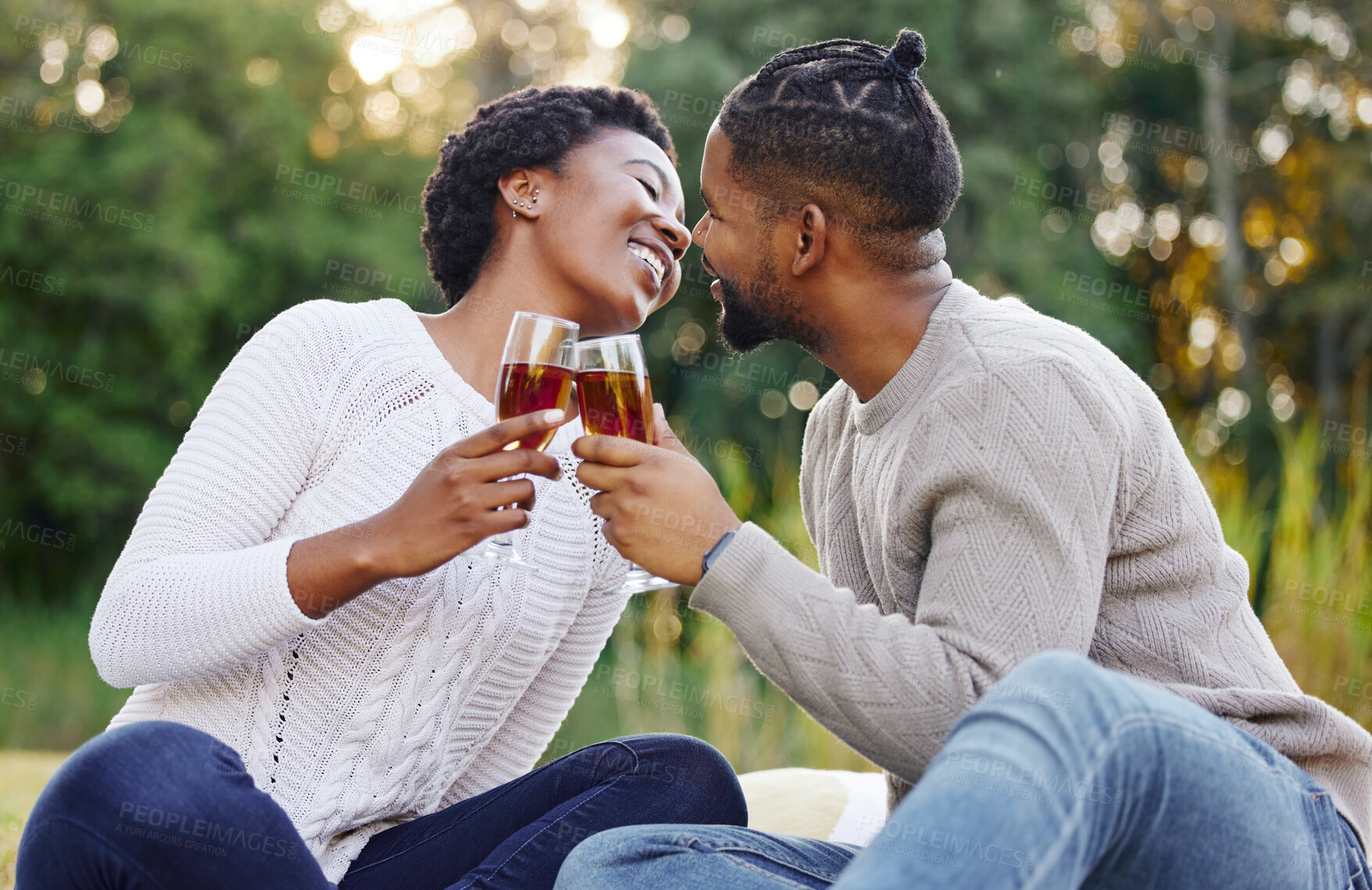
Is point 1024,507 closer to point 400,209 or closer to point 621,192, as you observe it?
point 621,192

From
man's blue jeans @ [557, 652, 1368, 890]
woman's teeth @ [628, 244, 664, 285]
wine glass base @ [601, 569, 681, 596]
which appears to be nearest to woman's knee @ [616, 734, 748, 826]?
wine glass base @ [601, 569, 681, 596]

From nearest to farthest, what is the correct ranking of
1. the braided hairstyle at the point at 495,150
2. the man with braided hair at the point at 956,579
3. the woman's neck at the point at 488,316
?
the man with braided hair at the point at 956,579 < the woman's neck at the point at 488,316 < the braided hairstyle at the point at 495,150

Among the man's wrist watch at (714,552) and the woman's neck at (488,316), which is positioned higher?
the woman's neck at (488,316)

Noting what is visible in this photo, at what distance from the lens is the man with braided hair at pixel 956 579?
149cm

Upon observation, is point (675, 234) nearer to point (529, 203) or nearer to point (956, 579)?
point (529, 203)

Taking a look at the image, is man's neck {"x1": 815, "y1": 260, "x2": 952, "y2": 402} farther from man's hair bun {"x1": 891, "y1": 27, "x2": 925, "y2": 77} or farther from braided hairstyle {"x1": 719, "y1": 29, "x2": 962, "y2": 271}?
man's hair bun {"x1": 891, "y1": 27, "x2": 925, "y2": 77}

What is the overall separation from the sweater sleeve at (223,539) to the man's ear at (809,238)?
1030 mm

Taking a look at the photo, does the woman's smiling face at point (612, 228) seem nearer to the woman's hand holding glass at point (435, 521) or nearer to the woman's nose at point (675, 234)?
the woman's nose at point (675, 234)

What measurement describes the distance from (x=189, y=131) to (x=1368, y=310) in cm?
1362

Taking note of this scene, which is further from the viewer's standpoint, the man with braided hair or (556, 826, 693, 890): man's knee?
(556, 826, 693, 890): man's knee

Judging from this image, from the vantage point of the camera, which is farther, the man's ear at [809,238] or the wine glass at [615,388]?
the man's ear at [809,238]

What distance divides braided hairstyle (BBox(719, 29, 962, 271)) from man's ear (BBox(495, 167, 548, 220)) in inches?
27.6

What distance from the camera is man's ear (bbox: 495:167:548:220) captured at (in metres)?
3.03

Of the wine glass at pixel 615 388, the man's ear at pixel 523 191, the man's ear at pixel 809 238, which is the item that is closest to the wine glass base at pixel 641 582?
the wine glass at pixel 615 388
